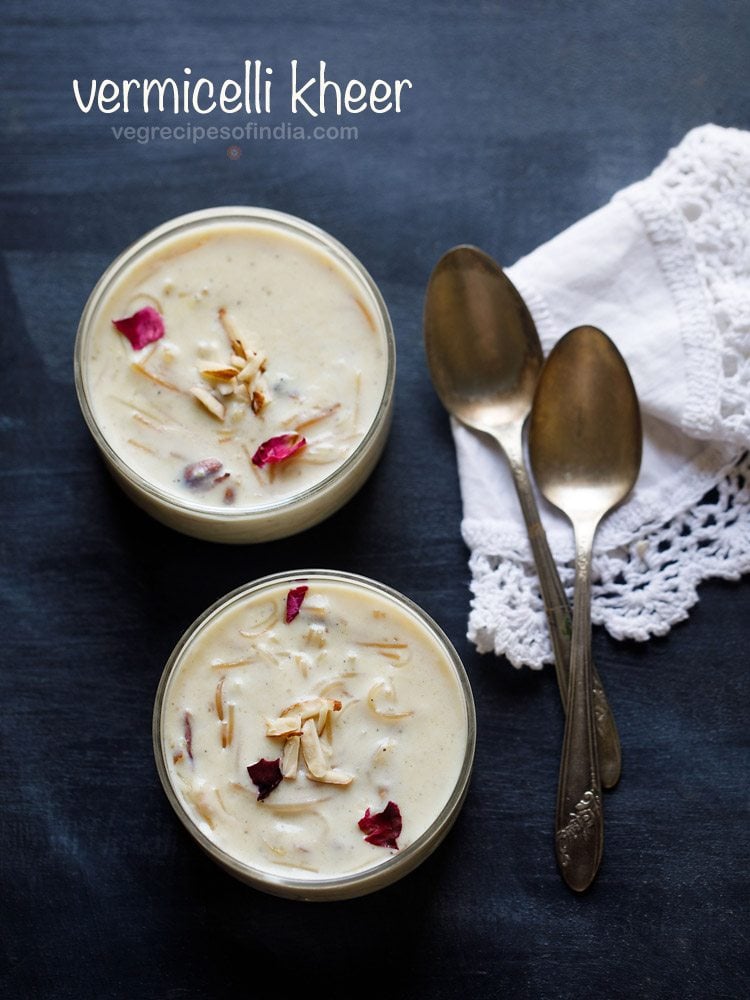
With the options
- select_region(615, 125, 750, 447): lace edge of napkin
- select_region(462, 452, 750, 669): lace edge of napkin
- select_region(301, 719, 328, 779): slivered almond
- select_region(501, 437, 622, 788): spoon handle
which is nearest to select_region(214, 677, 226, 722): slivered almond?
select_region(301, 719, 328, 779): slivered almond

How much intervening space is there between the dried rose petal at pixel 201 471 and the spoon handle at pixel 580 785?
51cm

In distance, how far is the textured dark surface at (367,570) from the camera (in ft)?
5.60

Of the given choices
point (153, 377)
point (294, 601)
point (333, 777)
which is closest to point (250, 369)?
point (153, 377)

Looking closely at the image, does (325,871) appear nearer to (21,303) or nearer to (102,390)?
(102,390)

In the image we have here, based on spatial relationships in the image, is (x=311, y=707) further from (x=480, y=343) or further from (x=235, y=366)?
(x=480, y=343)

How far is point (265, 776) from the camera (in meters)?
1.61

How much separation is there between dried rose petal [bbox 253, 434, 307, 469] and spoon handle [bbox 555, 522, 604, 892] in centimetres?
43

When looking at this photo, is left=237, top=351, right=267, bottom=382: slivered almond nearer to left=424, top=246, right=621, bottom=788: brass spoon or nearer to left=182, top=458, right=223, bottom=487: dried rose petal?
left=182, top=458, right=223, bottom=487: dried rose petal

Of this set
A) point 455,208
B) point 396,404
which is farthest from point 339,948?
point 455,208

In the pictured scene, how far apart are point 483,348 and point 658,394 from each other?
0.24 metres

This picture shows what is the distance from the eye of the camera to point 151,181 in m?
1.90

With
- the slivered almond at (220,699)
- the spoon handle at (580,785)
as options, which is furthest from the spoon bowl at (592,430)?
the slivered almond at (220,699)

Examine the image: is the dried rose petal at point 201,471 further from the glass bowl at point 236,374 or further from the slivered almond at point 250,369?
the slivered almond at point 250,369

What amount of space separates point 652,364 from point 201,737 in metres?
0.78
